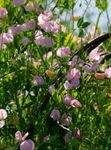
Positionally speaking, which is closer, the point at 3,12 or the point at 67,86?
the point at 67,86

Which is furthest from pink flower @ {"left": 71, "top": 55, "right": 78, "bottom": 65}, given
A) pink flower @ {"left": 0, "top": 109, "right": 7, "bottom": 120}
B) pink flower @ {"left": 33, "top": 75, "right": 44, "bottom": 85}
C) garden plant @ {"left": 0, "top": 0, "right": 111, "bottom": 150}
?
pink flower @ {"left": 0, "top": 109, "right": 7, "bottom": 120}

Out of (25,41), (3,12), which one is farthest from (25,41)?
(3,12)

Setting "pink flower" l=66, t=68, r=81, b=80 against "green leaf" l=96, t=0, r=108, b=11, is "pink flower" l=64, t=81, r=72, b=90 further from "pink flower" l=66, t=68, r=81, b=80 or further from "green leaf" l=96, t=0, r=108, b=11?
"green leaf" l=96, t=0, r=108, b=11

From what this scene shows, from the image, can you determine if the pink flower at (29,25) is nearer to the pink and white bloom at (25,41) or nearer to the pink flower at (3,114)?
the pink and white bloom at (25,41)

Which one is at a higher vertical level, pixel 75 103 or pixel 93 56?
pixel 93 56

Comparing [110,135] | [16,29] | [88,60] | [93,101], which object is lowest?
[110,135]

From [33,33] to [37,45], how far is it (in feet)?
0.18

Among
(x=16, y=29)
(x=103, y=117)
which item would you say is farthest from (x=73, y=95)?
(x=16, y=29)

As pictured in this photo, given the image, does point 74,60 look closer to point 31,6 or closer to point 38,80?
point 38,80

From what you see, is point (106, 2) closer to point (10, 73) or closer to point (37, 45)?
point (37, 45)

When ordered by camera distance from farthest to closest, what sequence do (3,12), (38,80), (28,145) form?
(3,12)
(38,80)
(28,145)

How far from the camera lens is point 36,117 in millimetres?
1315

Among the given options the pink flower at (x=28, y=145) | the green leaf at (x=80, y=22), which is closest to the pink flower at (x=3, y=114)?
the pink flower at (x=28, y=145)

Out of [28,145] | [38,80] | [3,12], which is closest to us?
[28,145]
